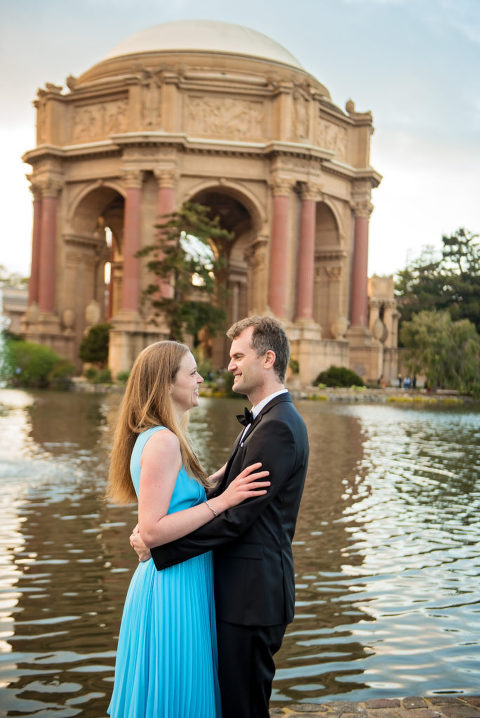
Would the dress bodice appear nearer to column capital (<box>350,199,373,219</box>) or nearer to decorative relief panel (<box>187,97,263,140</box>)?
decorative relief panel (<box>187,97,263,140</box>)

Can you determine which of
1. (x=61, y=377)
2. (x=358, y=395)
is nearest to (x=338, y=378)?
(x=358, y=395)

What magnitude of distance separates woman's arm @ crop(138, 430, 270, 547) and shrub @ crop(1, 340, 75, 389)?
42.1 m

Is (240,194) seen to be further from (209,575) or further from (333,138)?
(209,575)

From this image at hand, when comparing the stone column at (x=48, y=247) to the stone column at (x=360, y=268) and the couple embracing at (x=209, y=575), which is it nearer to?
the stone column at (x=360, y=268)

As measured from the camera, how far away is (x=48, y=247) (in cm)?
5500

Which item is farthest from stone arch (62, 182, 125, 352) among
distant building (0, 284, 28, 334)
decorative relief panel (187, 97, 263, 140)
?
distant building (0, 284, 28, 334)

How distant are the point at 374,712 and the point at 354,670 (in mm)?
831

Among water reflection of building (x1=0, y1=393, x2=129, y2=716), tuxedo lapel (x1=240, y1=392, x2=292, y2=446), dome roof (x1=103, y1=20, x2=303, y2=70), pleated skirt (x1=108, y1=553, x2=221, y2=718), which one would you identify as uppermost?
dome roof (x1=103, y1=20, x2=303, y2=70)

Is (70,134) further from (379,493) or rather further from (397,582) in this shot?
(397,582)

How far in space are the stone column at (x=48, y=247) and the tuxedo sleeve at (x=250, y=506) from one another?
2083 inches

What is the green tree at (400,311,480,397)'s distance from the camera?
45.1 meters

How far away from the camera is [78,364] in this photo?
5391 cm

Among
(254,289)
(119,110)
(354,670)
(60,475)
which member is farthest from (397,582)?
(119,110)

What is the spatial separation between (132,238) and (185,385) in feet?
157
